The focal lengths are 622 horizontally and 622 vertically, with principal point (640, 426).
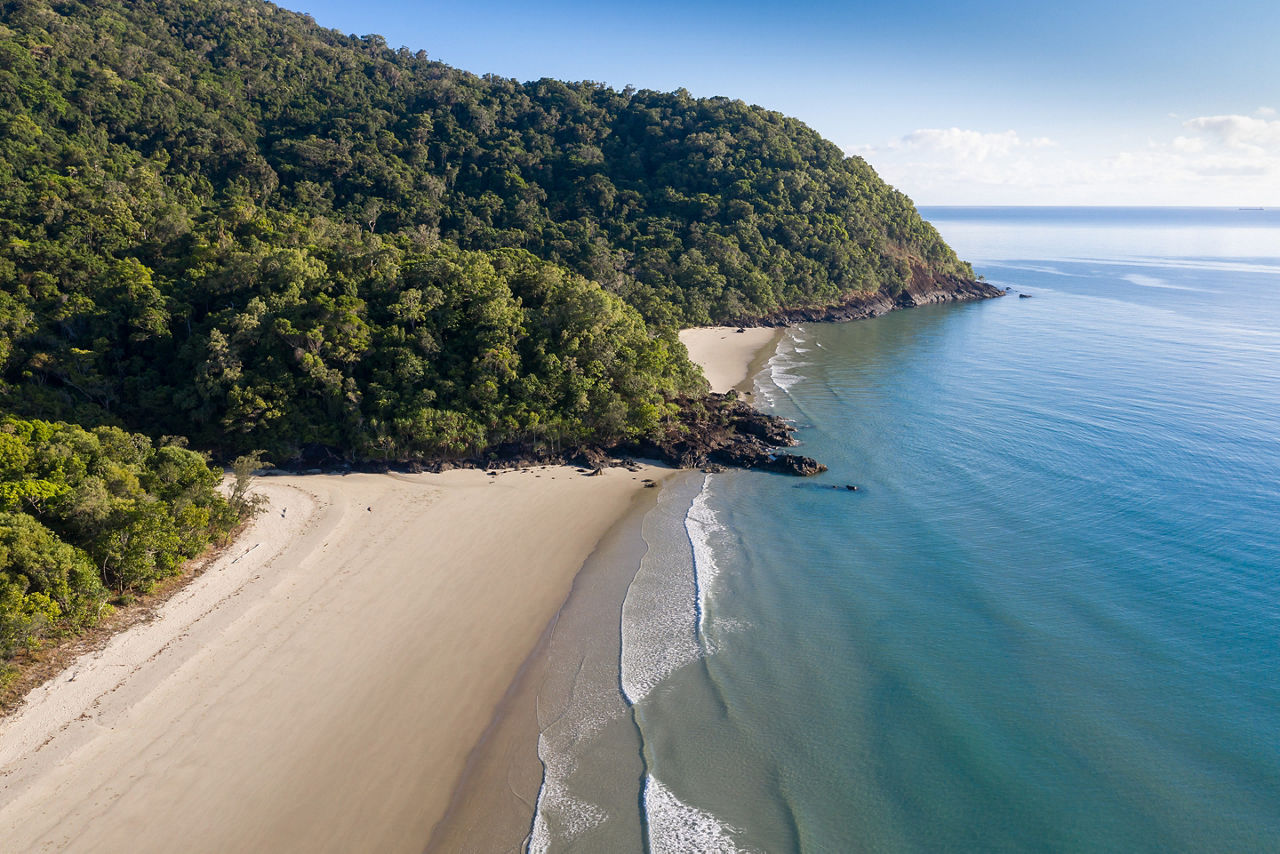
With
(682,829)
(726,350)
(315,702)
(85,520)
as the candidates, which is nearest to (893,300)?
(726,350)

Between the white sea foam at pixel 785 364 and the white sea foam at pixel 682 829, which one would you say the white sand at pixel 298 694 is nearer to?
the white sea foam at pixel 682 829

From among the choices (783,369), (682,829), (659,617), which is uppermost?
(783,369)

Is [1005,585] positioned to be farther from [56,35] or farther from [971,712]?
[56,35]

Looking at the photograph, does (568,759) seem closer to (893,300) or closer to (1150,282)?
(893,300)

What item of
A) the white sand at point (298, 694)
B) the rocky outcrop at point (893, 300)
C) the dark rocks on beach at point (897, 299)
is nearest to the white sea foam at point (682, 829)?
the white sand at point (298, 694)

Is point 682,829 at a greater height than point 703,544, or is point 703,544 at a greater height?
point 703,544

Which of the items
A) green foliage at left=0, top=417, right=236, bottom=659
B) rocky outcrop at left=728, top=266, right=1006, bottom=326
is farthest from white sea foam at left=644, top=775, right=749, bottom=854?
rocky outcrop at left=728, top=266, right=1006, bottom=326
